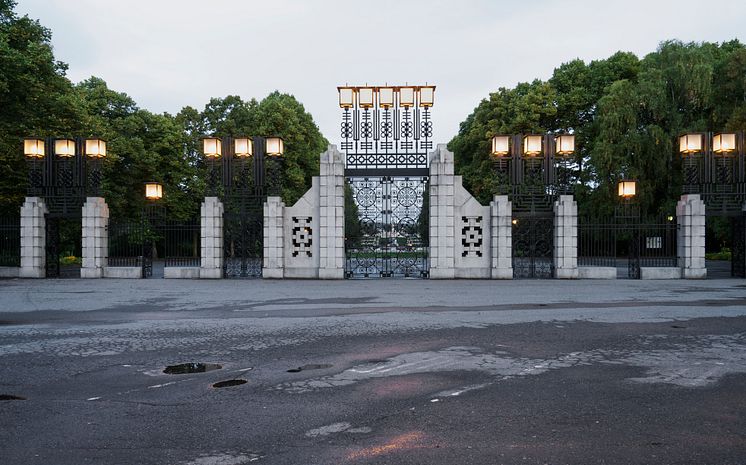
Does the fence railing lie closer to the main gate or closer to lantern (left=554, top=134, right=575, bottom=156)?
the main gate

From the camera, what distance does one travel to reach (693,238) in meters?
24.4

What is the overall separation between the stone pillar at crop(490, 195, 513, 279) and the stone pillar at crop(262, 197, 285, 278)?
9.63m

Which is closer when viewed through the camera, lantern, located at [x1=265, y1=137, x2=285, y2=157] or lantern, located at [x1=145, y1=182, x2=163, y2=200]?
lantern, located at [x1=265, y1=137, x2=285, y2=157]

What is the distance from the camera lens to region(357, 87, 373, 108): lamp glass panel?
2411 cm

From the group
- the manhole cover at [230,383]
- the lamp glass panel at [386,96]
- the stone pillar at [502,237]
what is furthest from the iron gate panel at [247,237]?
the manhole cover at [230,383]

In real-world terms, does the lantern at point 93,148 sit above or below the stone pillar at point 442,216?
above

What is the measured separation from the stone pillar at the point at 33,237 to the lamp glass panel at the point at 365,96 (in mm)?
16181

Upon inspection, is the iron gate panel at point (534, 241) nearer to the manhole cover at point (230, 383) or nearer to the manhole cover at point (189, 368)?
the manhole cover at point (189, 368)

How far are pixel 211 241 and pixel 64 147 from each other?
8455 millimetres

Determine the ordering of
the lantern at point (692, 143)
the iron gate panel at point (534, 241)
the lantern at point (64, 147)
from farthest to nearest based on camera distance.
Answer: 1. the lantern at point (64, 147)
2. the iron gate panel at point (534, 241)
3. the lantern at point (692, 143)

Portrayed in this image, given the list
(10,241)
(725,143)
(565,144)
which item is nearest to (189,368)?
(565,144)

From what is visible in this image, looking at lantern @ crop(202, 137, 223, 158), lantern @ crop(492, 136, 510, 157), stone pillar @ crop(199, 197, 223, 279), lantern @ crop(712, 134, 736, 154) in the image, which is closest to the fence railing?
stone pillar @ crop(199, 197, 223, 279)

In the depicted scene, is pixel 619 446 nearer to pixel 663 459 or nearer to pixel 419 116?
pixel 663 459

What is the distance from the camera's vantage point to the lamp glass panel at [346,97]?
24.2 metres
